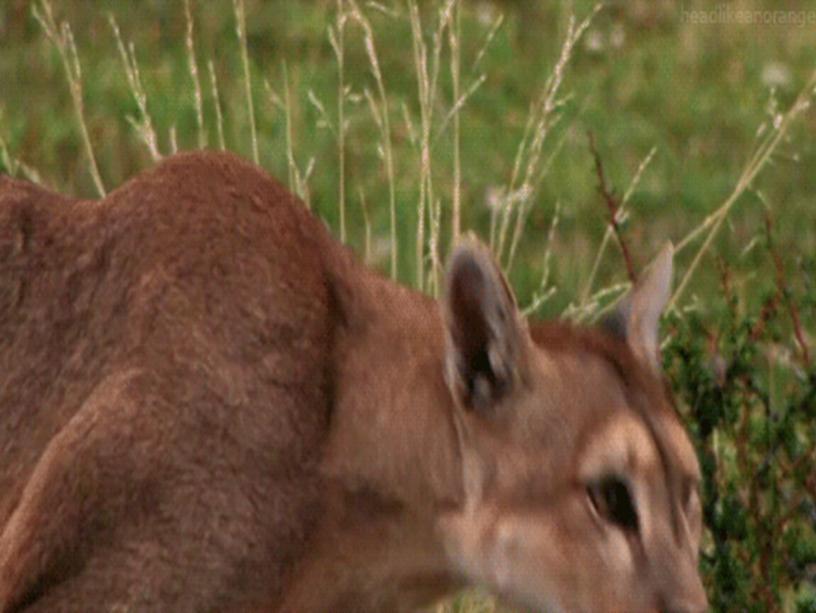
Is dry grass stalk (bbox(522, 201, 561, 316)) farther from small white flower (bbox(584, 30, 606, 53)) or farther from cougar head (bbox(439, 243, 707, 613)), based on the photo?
small white flower (bbox(584, 30, 606, 53))

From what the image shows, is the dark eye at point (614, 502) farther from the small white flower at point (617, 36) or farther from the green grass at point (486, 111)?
the small white flower at point (617, 36)

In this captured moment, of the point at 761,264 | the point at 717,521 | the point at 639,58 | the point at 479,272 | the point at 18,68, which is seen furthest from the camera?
the point at 639,58

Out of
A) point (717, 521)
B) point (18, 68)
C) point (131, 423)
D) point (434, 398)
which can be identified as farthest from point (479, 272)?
point (18, 68)

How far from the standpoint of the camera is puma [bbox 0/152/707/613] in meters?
6.02

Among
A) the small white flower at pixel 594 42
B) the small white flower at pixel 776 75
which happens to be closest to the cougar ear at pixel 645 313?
the small white flower at pixel 776 75

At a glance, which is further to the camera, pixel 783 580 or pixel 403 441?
pixel 783 580

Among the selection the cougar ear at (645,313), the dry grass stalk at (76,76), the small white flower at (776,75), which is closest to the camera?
the cougar ear at (645,313)

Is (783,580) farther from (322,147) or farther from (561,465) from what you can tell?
(322,147)

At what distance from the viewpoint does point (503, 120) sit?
11.6 meters

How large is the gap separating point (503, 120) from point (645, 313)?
520 centimetres

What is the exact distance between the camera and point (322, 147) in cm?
1082

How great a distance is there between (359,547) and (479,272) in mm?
651

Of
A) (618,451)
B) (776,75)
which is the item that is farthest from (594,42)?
(618,451)

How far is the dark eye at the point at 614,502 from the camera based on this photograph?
595 cm
